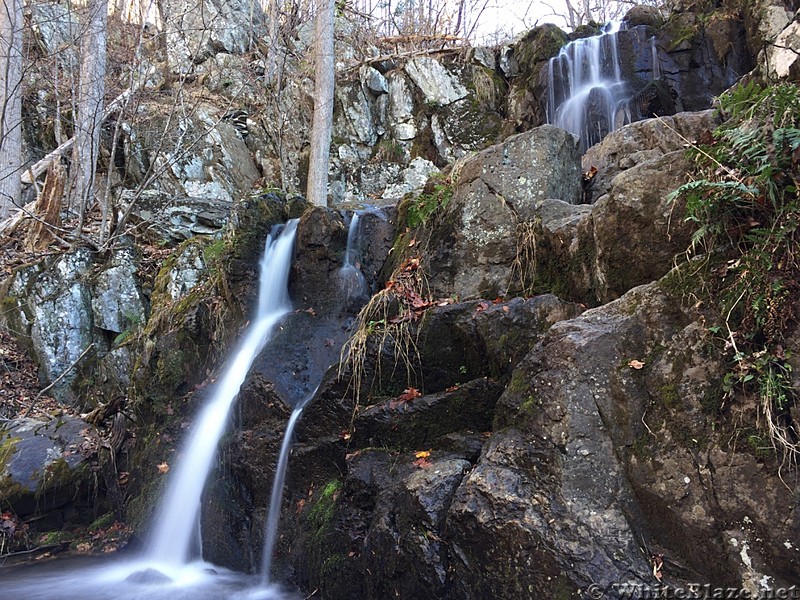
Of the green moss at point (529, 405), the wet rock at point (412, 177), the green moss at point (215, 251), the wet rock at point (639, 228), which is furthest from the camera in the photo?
the wet rock at point (412, 177)

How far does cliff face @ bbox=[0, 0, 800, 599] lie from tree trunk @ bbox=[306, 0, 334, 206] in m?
3.51

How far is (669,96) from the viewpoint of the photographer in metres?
10.5

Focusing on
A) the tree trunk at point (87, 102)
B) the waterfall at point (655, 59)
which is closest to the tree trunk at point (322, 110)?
the tree trunk at point (87, 102)

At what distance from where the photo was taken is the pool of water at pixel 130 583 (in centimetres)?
456

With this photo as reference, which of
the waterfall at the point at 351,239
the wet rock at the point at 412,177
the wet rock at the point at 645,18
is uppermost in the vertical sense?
the wet rock at the point at 645,18

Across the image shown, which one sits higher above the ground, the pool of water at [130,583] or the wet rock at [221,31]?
the wet rock at [221,31]

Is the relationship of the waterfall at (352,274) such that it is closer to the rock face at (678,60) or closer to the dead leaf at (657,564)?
the dead leaf at (657,564)

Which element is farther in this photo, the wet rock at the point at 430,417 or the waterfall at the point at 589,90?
the waterfall at the point at 589,90

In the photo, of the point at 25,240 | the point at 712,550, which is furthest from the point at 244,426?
the point at 25,240

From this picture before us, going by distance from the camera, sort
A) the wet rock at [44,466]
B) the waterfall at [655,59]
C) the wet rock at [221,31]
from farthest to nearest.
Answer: the wet rock at [221,31], the waterfall at [655,59], the wet rock at [44,466]

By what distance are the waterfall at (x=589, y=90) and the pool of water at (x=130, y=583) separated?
8699 millimetres

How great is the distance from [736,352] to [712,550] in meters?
1.03

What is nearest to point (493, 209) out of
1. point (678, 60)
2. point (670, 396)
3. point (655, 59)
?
point (670, 396)

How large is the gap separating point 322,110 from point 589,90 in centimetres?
598
